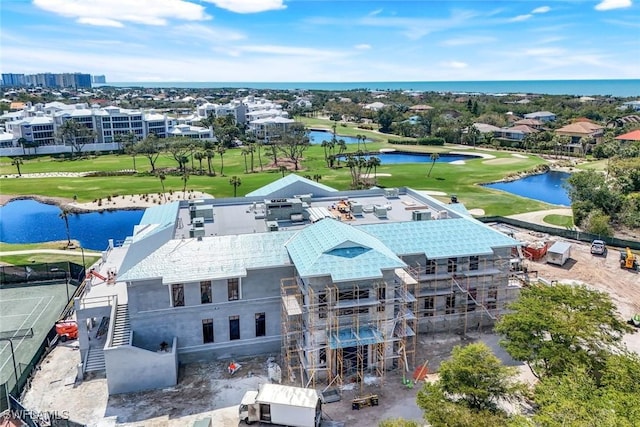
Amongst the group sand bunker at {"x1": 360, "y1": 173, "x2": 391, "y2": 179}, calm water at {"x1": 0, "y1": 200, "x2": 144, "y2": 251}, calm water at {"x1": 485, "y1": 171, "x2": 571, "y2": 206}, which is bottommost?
calm water at {"x1": 0, "y1": 200, "x2": 144, "y2": 251}

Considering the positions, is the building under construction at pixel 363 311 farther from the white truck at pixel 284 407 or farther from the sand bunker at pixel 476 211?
the sand bunker at pixel 476 211

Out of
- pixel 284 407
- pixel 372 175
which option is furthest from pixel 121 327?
pixel 372 175

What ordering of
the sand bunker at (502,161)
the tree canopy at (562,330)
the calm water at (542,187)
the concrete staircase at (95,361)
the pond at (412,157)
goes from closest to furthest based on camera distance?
the tree canopy at (562,330) < the concrete staircase at (95,361) < the calm water at (542,187) < the sand bunker at (502,161) < the pond at (412,157)

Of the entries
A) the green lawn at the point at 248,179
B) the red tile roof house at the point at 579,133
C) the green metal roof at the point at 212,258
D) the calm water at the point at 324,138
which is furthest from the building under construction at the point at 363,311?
the calm water at the point at 324,138

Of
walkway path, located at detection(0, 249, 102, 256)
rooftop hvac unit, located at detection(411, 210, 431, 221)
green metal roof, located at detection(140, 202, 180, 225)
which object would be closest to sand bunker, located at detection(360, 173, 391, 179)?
rooftop hvac unit, located at detection(411, 210, 431, 221)

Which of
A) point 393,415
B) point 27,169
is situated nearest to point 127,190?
point 27,169

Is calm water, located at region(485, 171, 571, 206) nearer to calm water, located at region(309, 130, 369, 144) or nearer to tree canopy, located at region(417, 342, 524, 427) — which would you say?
calm water, located at region(309, 130, 369, 144)

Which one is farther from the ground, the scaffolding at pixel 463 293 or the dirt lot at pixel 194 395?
the scaffolding at pixel 463 293

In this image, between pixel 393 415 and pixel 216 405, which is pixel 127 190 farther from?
pixel 393 415
